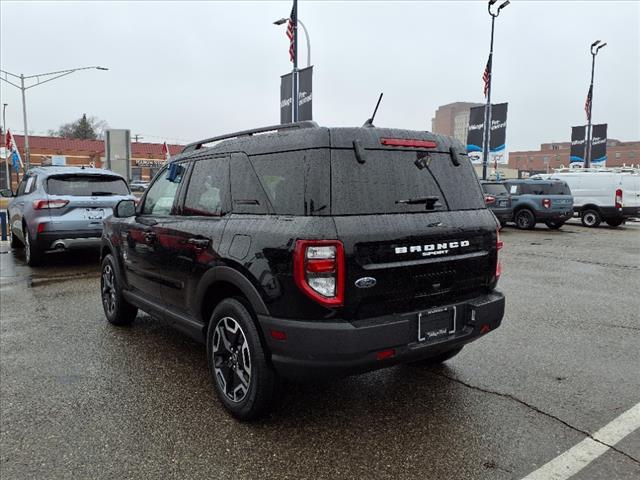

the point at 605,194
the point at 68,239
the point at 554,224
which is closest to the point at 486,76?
the point at 605,194

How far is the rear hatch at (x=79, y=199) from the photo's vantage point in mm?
8320

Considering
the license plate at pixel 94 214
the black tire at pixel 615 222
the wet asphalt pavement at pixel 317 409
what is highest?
the license plate at pixel 94 214

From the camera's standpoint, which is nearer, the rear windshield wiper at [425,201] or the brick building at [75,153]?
the rear windshield wiper at [425,201]

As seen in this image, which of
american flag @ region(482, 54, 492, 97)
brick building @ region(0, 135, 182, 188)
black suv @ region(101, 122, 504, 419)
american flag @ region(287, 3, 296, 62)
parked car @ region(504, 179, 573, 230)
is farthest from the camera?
brick building @ region(0, 135, 182, 188)

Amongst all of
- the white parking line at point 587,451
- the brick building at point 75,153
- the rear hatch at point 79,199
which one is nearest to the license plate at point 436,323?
the white parking line at point 587,451

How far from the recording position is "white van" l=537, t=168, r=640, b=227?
1797 cm

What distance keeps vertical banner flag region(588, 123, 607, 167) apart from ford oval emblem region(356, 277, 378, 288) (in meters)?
35.9

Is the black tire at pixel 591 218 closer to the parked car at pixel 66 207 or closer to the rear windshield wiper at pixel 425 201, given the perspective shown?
the parked car at pixel 66 207

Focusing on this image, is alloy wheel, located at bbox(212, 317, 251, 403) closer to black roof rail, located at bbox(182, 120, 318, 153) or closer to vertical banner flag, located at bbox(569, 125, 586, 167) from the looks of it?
black roof rail, located at bbox(182, 120, 318, 153)

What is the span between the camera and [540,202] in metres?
17.5

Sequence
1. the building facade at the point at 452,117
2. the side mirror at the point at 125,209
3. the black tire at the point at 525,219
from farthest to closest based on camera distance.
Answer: the building facade at the point at 452,117 → the black tire at the point at 525,219 → the side mirror at the point at 125,209

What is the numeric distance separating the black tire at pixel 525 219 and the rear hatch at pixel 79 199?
14062mm

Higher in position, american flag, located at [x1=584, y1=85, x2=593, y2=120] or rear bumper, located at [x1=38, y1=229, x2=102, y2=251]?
american flag, located at [x1=584, y1=85, x2=593, y2=120]

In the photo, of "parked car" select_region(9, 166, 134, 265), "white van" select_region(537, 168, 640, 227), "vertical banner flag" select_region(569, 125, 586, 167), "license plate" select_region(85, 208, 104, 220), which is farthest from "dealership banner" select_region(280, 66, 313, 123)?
"vertical banner flag" select_region(569, 125, 586, 167)
